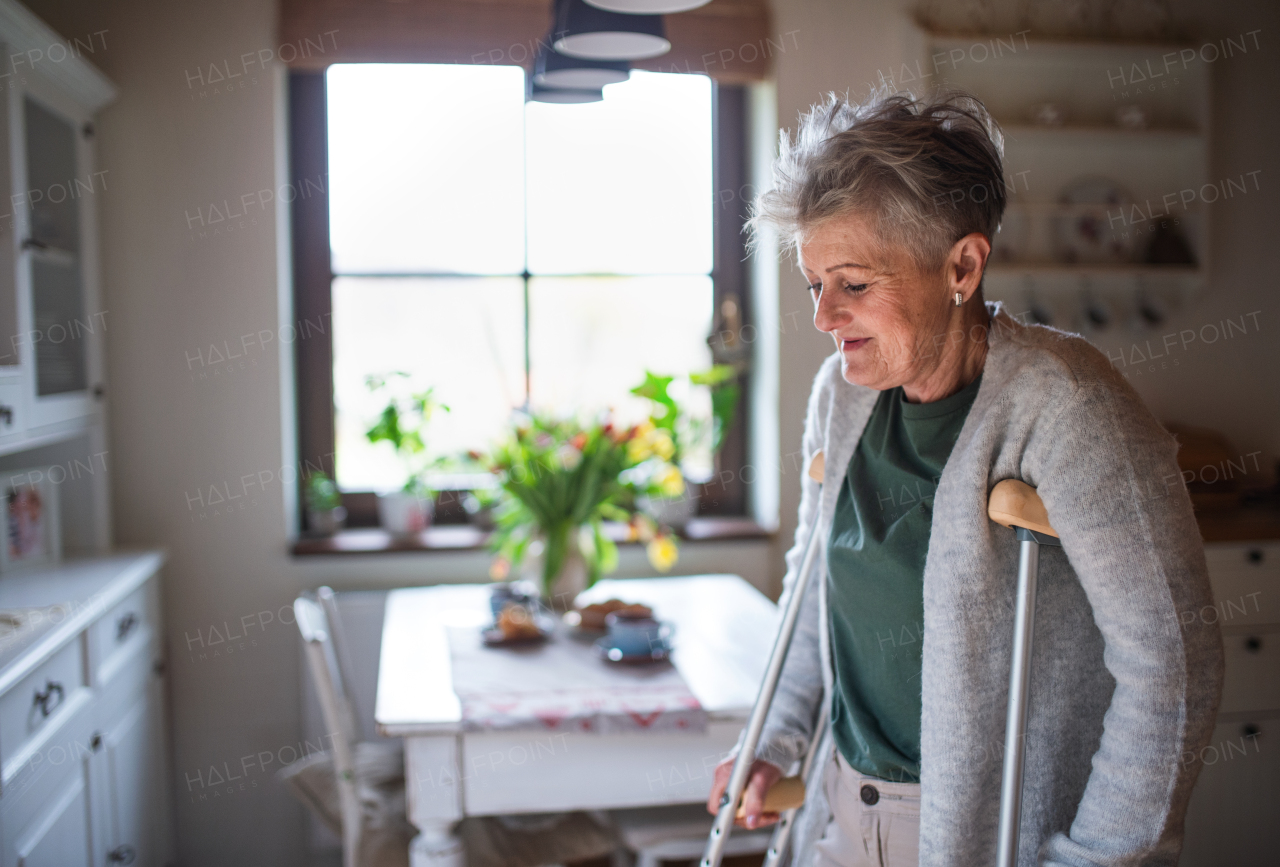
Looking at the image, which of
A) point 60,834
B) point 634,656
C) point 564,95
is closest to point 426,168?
point 564,95

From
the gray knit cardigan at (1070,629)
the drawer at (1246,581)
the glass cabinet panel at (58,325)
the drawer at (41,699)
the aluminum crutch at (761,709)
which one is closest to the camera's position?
the gray knit cardigan at (1070,629)

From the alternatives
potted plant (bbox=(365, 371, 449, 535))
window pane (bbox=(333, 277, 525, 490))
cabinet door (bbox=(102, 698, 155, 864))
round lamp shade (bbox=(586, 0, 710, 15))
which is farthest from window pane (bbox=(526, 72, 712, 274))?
cabinet door (bbox=(102, 698, 155, 864))

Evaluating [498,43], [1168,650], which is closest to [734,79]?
[498,43]

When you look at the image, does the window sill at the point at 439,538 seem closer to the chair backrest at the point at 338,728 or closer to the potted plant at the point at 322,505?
the potted plant at the point at 322,505

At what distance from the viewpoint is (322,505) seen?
2.83 meters

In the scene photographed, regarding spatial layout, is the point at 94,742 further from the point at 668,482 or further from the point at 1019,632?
the point at 1019,632

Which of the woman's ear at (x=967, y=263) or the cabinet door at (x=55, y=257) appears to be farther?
the cabinet door at (x=55, y=257)

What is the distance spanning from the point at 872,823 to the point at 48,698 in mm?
1450

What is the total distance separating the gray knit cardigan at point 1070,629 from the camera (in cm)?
98

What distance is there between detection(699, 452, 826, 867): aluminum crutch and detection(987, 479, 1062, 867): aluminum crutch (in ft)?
1.16

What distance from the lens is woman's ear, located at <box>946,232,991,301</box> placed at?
1.16 m

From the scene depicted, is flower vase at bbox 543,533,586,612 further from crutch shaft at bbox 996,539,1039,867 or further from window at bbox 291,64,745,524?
crutch shaft at bbox 996,539,1039,867

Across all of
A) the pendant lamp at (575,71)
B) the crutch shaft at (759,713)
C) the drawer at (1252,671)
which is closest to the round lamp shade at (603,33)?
the pendant lamp at (575,71)

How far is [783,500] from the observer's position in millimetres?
2965
